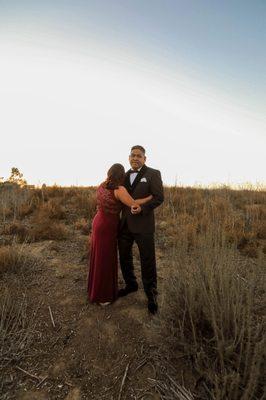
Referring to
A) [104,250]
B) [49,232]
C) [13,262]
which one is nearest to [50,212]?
[49,232]

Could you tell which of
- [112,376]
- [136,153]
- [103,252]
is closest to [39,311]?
[103,252]

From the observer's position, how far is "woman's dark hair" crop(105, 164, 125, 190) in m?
3.87

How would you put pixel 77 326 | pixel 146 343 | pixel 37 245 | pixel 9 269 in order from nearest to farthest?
pixel 146 343 → pixel 77 326 → pixel 9 269 → pixel 37 245

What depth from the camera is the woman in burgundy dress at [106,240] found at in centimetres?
392

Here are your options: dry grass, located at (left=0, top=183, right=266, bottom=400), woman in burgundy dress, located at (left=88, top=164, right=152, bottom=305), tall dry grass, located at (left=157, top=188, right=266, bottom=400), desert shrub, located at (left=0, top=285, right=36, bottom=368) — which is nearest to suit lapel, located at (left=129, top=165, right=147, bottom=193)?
woman in burgundy dress, located at (left=88, top=164, right=152, bottom=305)

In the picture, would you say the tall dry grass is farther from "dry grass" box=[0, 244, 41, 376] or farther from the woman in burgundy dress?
"dry grass" box=[0, 244, 41, 376]

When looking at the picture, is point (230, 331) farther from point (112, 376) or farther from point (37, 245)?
point (37, 245)

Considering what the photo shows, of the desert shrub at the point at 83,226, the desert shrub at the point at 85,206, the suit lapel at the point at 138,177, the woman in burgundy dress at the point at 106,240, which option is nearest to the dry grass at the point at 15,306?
the woman in burgundy dress at the point at 106,240

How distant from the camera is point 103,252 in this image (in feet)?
13.6

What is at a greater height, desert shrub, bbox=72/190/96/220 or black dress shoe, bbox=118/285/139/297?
desert shrub, bbox=72/190/96/220

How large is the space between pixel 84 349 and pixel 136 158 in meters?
2.32

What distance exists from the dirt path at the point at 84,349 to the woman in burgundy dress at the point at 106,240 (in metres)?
0.20

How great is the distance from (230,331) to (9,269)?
3573 millimetres

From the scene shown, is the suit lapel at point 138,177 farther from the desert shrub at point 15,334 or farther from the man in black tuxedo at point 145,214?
the desert shrub at point 15,334
